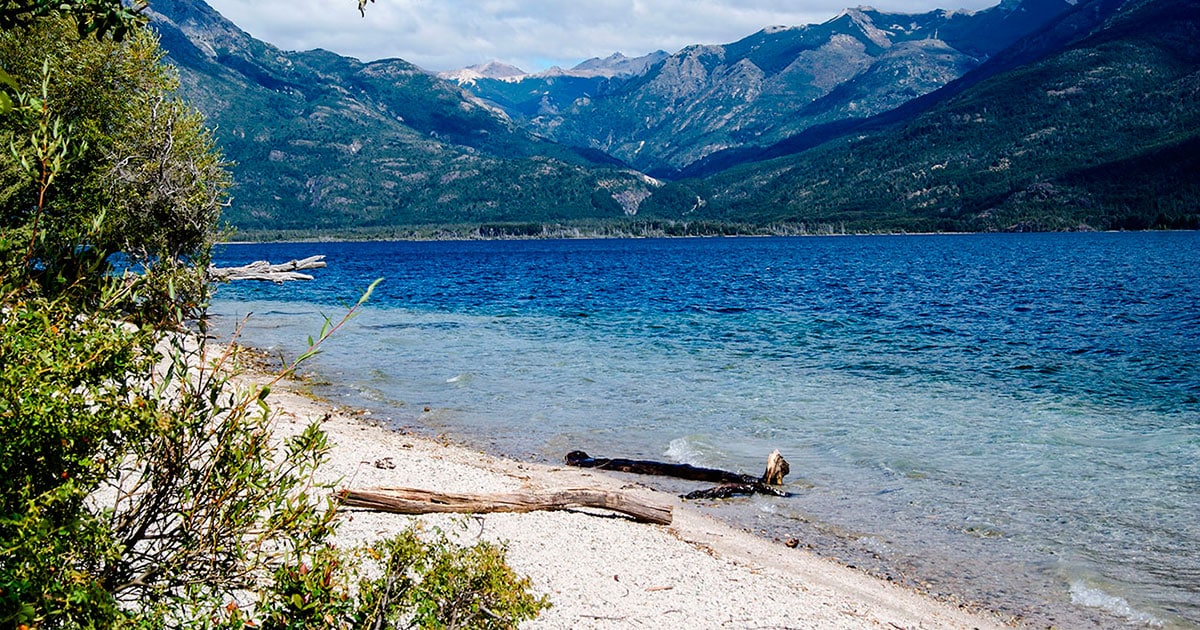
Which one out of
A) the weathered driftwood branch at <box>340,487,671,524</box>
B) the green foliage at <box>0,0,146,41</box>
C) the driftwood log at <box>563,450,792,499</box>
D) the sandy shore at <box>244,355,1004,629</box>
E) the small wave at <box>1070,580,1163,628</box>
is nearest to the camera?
the green foliage at <box>0,0,146,41</box>

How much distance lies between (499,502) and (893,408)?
15148mm

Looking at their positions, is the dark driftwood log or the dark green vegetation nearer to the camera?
the dark green vegetation

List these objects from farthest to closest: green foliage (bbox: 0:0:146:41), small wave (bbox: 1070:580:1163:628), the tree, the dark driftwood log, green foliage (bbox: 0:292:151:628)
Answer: the tree → the dark driftwood log → small wave (bbox: 1070:580:1163:628) → green foliage (bbox: 0:0:146:41) → green foliage (bbox: 0:292:151:628)

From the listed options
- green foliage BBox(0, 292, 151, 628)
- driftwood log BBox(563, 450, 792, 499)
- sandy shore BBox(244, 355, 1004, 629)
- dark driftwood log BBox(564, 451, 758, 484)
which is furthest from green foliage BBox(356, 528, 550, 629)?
dark driftwood log BBox(564, 451, 758, 484)

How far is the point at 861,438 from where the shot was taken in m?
19.3

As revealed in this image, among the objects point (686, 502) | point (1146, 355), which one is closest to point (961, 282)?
point (1146, 355)

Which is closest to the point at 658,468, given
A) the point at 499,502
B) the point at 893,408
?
the point at 499,502

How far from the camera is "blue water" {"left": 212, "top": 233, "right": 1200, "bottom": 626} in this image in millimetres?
12289

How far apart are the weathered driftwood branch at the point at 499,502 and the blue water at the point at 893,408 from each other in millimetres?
2360

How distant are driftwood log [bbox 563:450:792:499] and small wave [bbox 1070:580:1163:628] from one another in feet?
16.7

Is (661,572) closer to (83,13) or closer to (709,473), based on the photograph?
(709,473)

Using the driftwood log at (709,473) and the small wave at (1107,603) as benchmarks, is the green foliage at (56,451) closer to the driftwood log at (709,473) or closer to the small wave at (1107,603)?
A: the small wave at (1107,603)

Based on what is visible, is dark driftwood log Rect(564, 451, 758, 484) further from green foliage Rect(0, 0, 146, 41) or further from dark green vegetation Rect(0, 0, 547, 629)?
green foliage Rect(0, 0, 146, 41)

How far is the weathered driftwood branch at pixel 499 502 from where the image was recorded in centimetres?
1091
